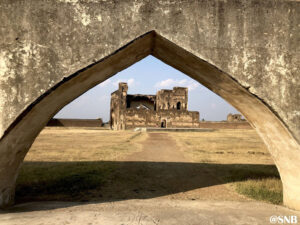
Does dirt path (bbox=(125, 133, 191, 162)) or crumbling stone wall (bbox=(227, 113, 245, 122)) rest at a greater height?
crumbling stone wall (bbox=(227, 113, 245, 122))

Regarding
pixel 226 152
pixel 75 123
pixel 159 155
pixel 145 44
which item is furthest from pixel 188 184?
pixel 75 123

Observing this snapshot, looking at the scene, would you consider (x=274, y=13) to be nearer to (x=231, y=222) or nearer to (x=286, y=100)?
(x=286, y=100)

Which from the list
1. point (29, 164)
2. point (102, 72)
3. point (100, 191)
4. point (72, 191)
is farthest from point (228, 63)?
point (29, 164)

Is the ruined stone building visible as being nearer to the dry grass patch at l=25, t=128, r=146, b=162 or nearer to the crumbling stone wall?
the crumbling stone wall

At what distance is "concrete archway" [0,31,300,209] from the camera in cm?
274

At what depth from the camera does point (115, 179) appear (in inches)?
199

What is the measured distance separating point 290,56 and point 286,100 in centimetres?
58

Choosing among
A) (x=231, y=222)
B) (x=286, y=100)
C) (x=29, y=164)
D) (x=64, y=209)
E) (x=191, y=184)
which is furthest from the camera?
(x=29, y=164)

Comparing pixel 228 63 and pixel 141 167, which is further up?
pixel 228 63

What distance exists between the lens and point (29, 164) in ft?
20.7

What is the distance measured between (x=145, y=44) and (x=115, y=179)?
130 inches

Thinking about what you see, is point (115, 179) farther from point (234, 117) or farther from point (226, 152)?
point (234, 117)

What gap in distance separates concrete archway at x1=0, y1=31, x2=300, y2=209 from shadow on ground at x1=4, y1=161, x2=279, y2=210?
104 cm

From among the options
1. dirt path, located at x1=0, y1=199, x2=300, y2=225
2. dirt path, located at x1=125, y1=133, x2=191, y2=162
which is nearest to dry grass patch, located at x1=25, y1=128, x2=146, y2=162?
dirt path, located at x1=125, y1=133, x2=191, y2=162
